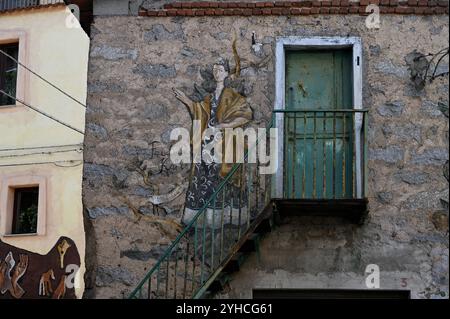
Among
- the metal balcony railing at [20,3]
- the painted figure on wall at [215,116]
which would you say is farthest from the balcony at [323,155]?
the metal balcony railing at [20,3]

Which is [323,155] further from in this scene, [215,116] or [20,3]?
[20,3]

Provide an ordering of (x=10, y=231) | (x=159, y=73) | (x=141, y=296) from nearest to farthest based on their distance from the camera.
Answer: (x=141, y=296)
(x=159, y=73)
(x=10, y=231)

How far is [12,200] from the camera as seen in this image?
2205cm

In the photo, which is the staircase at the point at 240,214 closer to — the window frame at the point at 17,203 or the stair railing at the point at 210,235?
the stair railing at the point at 210,235

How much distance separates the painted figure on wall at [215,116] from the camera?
586 inches

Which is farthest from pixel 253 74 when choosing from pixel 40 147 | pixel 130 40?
pixel 40 147

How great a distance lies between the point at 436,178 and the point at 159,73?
370 cm

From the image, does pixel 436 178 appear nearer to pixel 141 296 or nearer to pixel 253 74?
pixel 253 74

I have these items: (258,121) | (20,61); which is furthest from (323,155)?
(20,61)

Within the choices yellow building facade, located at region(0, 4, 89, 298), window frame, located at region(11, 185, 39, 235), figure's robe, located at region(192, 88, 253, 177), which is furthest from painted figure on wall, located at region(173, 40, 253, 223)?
window frame, located at region(11, 185, 39, 235)

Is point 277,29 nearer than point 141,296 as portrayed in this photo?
No
